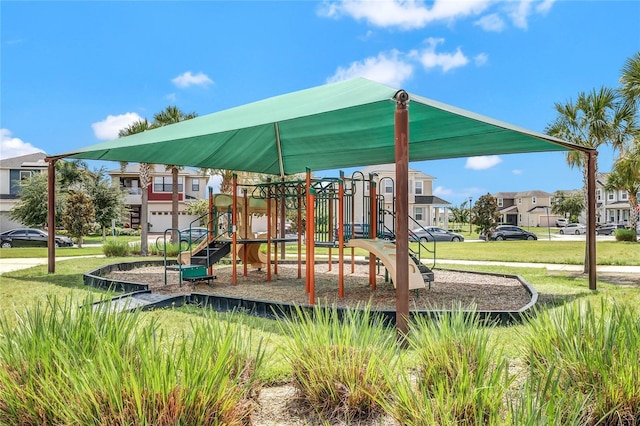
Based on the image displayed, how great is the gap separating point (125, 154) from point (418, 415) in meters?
9.57

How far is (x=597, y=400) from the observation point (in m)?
3.05

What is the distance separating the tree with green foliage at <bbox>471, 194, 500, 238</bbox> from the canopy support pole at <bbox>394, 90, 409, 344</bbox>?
34.2 meters

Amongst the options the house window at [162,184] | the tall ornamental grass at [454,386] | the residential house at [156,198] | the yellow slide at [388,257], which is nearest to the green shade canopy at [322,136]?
the yellow slide at [388,257]

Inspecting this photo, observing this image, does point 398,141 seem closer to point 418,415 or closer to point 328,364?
point 328,364

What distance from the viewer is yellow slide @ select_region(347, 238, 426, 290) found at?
7.52m

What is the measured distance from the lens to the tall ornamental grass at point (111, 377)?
2.67 metres

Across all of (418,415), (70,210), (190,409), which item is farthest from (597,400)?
(70,210)

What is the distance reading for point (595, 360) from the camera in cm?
318

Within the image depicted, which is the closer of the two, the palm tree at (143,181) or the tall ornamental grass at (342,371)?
the tall ornamental grass at (342,371)

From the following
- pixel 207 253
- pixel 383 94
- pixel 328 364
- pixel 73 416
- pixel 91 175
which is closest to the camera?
pixel 73 416

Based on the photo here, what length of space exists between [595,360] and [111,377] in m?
3.04

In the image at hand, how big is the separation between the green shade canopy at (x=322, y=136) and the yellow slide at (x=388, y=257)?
6.89 feet

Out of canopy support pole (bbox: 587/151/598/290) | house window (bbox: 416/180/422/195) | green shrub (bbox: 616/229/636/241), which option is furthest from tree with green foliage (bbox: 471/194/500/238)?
canopy support pole (bbox: 587/151/598/290)

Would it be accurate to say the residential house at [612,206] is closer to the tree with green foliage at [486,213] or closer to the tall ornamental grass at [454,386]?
the tree with green foliage at [486,213]
